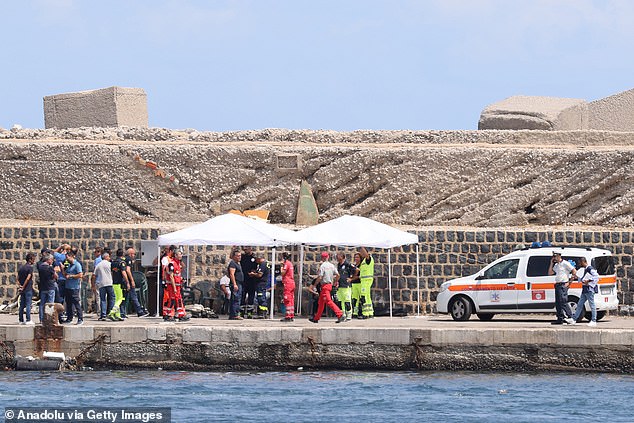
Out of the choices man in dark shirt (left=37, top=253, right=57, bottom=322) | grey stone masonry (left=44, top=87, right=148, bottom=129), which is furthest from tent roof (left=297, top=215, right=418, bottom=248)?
grey stone masonry (left=44, top=87, right=148, bottom=129)

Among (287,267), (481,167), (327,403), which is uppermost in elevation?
(481,167)

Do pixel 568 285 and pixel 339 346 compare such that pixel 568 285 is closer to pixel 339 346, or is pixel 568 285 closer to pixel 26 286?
pixel 339 346

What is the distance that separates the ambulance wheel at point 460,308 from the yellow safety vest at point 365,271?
5.11ft

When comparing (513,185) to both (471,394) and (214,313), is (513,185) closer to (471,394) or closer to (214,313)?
(214,313)

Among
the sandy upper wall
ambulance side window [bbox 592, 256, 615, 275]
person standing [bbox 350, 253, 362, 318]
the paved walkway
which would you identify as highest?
the sandy upper wall

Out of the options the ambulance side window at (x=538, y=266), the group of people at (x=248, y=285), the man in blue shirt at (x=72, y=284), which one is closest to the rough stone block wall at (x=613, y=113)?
the ambulance side window at (x=538, y=266)

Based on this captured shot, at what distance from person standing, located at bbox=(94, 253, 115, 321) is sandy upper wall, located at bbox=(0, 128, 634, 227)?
616 centimetres

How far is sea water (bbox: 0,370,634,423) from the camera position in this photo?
2216cm

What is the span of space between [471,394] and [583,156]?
10733 mm

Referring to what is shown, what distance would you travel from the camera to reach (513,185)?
33.2 metres

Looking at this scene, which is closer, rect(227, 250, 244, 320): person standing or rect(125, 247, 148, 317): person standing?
rect(227, 250, 244, 320): person standing

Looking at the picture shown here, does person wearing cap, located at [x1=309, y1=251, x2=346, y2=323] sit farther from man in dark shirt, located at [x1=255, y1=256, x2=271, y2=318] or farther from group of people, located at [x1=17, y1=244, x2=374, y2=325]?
man in dark shirt, located at [x1=255, y1=256, x2=271, y2=318]

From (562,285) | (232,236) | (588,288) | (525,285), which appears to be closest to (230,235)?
(232,236)

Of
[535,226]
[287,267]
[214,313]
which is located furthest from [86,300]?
[535,226]
